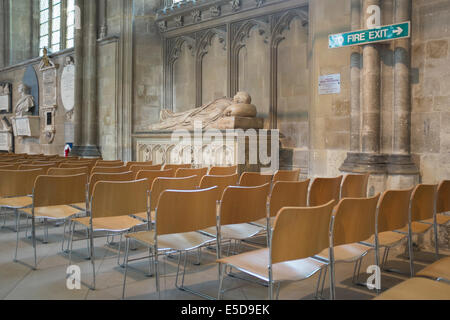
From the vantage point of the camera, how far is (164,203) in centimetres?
287

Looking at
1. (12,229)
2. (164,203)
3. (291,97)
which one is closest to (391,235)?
(164,203)

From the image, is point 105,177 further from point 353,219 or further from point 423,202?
point 423,202

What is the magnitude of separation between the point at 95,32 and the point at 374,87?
9.54 metres

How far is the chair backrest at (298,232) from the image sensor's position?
2.28 m

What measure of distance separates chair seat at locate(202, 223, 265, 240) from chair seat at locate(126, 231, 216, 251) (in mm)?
136

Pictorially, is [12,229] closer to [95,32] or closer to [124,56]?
[124,56]

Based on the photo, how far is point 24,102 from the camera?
16.9 meters

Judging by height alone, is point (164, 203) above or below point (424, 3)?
below

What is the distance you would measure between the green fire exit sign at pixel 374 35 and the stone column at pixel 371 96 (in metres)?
0.19

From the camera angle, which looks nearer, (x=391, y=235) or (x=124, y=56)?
(x=391, y=235)

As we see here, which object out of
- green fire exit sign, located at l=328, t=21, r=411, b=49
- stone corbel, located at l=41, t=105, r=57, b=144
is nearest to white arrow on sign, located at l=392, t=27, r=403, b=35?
green fire exit sign, located at l=328, t=21, r=411, b=49

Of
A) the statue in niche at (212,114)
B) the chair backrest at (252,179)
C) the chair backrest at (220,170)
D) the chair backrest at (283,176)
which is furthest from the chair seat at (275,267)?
the statue in niche at (212,114)

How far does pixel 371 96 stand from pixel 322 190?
2.19m
